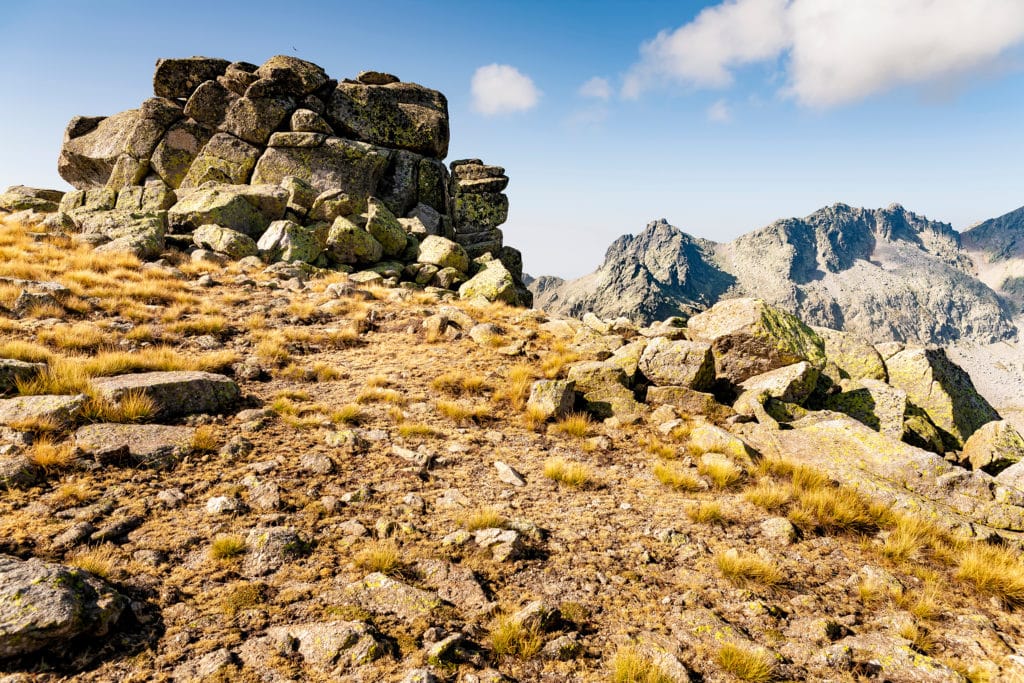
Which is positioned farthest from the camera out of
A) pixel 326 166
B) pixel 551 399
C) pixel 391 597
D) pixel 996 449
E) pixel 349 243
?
pixel 326 166

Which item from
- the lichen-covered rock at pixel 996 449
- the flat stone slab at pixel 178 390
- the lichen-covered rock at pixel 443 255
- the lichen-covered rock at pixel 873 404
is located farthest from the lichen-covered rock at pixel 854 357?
the lichen-covered rock at pixel 443 255

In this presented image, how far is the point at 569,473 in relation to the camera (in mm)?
8336

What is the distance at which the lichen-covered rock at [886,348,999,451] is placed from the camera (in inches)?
519

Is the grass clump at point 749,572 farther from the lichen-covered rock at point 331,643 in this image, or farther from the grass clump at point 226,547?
the grass clump at point 226,547

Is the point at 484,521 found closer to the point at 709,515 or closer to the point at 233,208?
the point at 709,515

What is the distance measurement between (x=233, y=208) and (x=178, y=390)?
20.4m

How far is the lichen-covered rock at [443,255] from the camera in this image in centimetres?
2578

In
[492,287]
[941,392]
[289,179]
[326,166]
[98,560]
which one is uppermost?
[326,166]

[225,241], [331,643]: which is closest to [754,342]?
[331,643]

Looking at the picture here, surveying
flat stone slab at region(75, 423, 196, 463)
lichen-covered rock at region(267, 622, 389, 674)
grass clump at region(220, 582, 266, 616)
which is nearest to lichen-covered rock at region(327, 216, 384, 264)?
flat stone slab at region(75, 423, 196, 463)

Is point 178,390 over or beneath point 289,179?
beneath

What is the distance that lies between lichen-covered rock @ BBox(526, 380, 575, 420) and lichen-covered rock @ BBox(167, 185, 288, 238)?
22.0 meters

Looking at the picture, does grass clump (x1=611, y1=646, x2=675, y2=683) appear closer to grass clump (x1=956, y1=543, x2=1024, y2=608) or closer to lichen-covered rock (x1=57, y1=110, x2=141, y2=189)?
grass clump (x1=956, y1=543, x2=1024, y2=608)

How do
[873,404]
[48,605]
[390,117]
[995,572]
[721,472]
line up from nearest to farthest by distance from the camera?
1. [48,605]
2. [995,572]
3. [721,472]
4. [873,404]
5. [390,117]
